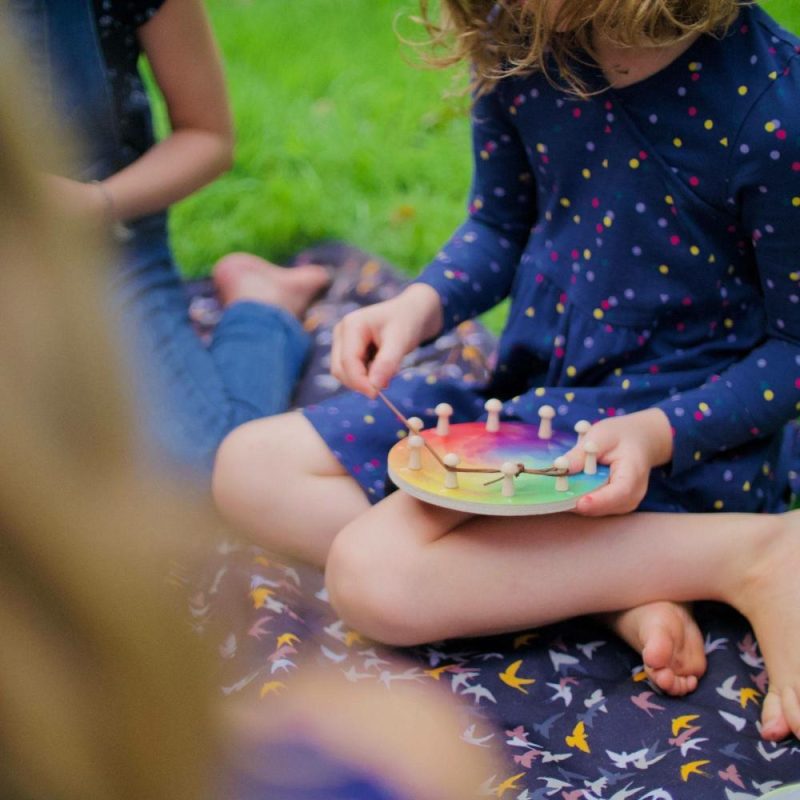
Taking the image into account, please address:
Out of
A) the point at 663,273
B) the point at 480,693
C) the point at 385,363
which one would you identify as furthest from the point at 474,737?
the point at 663,273

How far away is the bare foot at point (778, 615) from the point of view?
1040 mm

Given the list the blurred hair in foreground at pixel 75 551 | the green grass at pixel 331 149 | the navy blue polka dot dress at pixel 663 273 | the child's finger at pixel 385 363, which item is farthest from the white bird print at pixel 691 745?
the green grass at pixel 331 149

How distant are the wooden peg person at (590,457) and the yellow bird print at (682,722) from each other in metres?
0.23

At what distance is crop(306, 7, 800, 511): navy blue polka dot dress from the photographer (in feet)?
3.57

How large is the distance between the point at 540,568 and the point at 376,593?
0.51ft

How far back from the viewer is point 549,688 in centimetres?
111

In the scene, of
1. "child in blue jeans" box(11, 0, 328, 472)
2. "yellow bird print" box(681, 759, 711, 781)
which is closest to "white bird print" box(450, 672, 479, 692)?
"yellow bird print" box(681, 759, 711, 781)

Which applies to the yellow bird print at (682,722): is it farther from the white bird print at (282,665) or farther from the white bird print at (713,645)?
the white bird print at (282,665)

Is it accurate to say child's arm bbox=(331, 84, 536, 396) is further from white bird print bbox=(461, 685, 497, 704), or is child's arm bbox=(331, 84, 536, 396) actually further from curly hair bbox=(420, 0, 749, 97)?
white bird print bbox=(461, 685, 497, 704)

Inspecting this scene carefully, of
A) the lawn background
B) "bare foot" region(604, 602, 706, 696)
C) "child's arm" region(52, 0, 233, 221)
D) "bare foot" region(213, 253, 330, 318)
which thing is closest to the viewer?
"bare foot" region(604, 602, 706, 696)

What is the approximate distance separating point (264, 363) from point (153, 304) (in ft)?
0.54

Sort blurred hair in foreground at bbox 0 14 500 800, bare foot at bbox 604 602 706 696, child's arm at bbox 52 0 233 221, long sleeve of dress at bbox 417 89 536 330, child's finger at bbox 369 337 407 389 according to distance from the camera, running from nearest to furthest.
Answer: blurred hair in foreground at bbox 0 14 500 800 < bare foot at bbox 604 602 706 696 < child's finger at bbox 369 337 407 389 < long sleeve of dress at bbox 417 89 536 330 < child's arm at bbox 52 0 233 221

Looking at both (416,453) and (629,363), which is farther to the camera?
(629,363)

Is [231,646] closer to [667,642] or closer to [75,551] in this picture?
[667,642]
